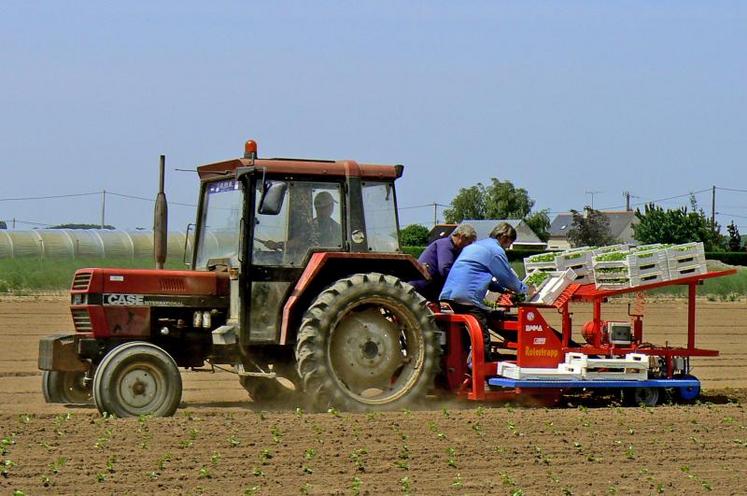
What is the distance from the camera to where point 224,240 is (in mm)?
10148

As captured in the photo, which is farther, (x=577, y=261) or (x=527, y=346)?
(x=577, y=261)

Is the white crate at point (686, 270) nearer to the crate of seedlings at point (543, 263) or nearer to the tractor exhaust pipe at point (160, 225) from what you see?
the crate of seedlings at point (543, 263)

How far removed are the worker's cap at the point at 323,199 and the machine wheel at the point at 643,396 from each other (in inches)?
131

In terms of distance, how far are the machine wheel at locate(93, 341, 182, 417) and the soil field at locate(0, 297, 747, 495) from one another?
0.28 m

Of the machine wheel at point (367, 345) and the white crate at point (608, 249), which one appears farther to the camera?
the white crate at point (608, 249)

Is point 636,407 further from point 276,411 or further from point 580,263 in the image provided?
point 276,411

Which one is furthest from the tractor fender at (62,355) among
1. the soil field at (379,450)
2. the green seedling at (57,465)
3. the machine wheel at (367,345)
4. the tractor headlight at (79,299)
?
the green seedling at (57,465)

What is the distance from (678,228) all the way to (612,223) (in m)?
29.1

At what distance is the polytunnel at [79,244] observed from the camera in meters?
40.9

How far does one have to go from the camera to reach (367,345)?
1001 centimetres

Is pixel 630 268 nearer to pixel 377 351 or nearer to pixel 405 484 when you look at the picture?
pixel 377 351

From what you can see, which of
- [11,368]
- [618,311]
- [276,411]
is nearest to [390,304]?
[276,411]

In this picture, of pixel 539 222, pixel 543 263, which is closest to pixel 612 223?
pixel 539 222

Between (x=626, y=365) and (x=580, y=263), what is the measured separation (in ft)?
3.68
